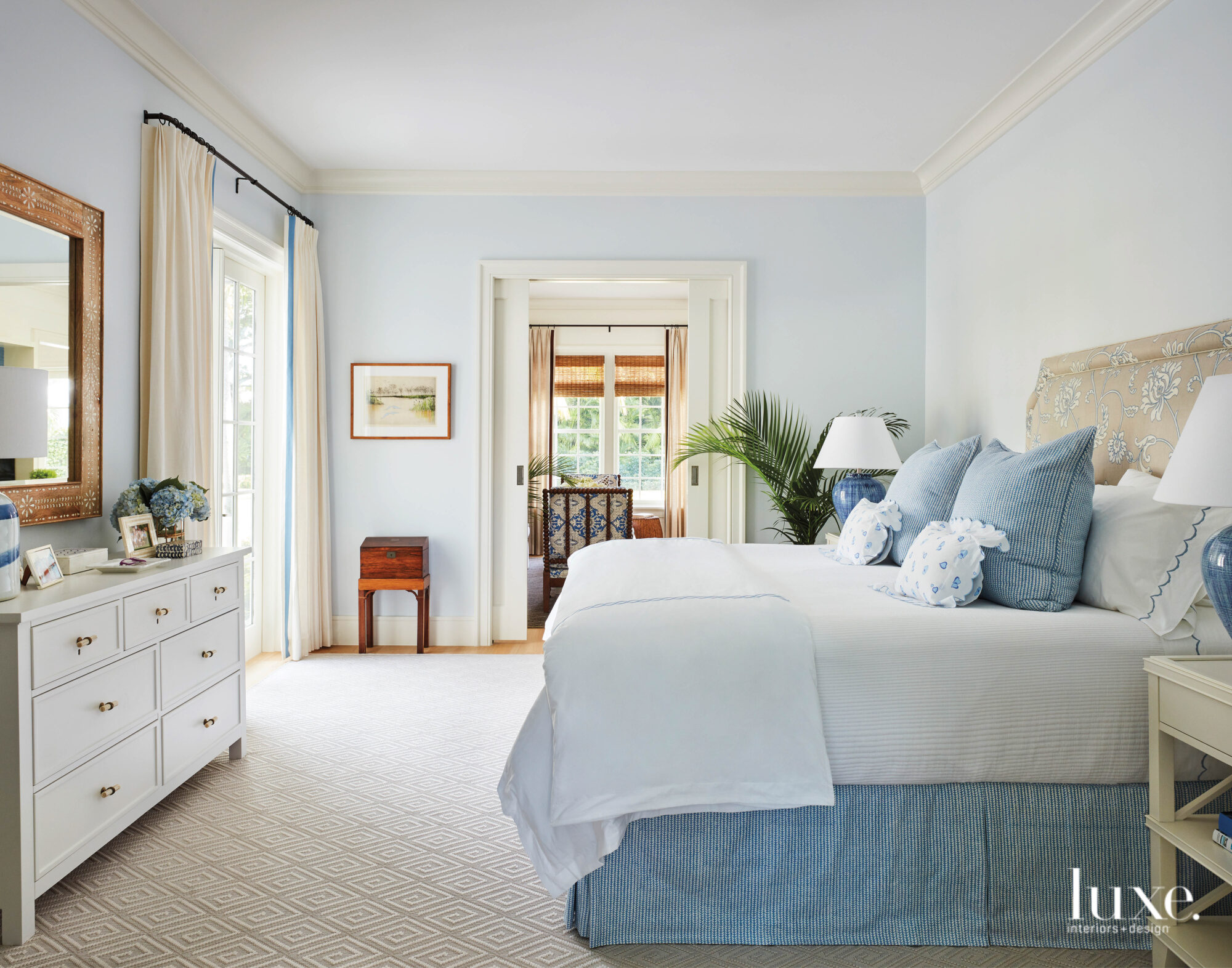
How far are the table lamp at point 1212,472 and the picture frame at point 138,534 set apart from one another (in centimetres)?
283

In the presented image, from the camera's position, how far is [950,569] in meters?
2.01

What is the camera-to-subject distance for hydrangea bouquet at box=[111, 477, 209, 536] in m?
2.58

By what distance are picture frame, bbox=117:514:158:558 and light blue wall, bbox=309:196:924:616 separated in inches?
76.4

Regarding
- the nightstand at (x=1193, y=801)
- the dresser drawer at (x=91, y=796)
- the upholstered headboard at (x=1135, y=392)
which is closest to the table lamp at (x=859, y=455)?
the upholstered headboard at (x=1135, y=392)

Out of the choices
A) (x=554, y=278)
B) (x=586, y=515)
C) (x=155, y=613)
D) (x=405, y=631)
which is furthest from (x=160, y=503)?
(x=586, y=515)

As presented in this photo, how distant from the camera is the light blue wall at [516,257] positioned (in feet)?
14.7

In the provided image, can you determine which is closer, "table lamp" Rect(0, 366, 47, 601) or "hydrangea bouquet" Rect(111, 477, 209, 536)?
"table lamp" Rect(0, 366, 47, 601)

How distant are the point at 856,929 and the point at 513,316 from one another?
12.1 ft

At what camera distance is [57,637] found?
1.85m

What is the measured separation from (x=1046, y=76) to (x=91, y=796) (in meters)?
4.13

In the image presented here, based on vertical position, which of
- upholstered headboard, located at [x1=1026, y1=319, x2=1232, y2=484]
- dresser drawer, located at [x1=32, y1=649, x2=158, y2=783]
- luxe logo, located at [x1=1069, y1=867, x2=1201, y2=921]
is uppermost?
upholstered headboard, located at [x1=1026, y1=319, x2=1232, y2=484]

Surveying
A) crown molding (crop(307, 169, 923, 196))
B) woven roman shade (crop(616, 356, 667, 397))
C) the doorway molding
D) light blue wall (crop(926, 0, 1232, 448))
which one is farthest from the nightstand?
woven roman shade (crop(616, 356, 667, 397))

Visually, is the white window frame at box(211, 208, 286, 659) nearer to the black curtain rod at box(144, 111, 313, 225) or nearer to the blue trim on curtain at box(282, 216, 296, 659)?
the blue trim on curtain at box(282, 216, 296, 659)

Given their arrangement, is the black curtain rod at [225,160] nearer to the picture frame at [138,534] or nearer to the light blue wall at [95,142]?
the light blue wall at [95,142]
